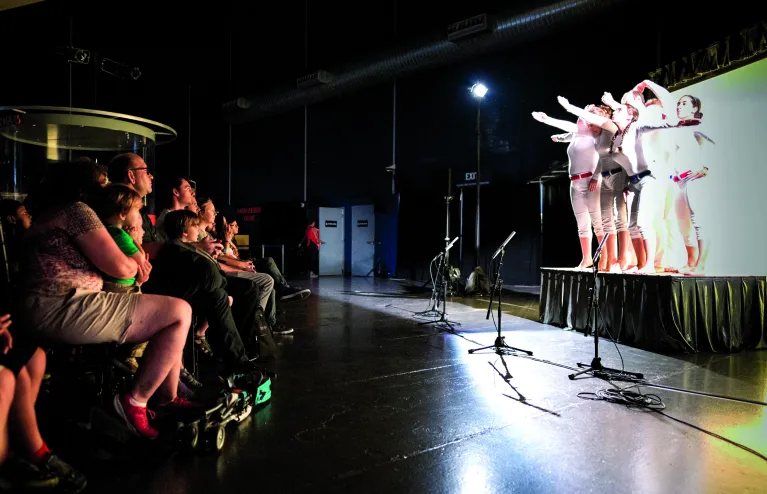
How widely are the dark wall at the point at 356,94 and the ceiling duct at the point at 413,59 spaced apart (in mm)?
188

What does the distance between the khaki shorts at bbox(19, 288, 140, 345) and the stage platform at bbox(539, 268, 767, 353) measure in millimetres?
3634

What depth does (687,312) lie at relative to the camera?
3.46 metres

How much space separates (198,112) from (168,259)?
989 cm

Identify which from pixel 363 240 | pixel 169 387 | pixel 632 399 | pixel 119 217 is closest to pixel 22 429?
pixel 169 387

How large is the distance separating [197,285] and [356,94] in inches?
349

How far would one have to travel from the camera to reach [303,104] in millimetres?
9648

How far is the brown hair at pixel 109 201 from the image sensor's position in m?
1.70

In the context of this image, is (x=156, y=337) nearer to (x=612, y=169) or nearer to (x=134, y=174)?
(x=134, y=174)

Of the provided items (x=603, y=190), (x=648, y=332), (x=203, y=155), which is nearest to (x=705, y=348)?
(x=648, y=332)

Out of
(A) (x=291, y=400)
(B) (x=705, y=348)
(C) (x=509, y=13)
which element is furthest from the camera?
(C) (x=509, y=13)

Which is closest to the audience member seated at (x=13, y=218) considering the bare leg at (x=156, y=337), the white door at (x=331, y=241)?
the bare leg at (x=156, y=337)

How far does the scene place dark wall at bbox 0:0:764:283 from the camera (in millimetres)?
7004

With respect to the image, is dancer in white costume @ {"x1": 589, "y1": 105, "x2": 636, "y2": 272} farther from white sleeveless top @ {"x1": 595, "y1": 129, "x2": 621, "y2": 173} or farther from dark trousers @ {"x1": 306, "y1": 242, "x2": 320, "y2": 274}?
dark trousers @ {"x1": 306, "y1": 242, "x2": 320, "y2": 274}

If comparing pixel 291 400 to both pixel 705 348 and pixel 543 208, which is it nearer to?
pixel 705 348
